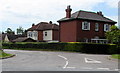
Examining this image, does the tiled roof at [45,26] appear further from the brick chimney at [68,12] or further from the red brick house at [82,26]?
the brick chimney at [68,12]

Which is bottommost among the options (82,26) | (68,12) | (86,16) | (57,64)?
(57,64)

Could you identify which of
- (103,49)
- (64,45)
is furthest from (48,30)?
(103,49)

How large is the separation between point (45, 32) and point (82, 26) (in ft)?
68.4

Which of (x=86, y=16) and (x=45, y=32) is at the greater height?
(x=86, y=16)

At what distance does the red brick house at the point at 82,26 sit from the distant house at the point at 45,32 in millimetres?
12449

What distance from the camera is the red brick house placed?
39812 mm

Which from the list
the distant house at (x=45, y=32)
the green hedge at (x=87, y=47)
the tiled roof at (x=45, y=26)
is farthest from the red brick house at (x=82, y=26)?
the tiled roof at (x=45, y=26)

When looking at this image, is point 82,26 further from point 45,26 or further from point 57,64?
point 57,64

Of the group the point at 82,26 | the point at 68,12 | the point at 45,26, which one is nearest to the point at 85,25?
the point at 82,26

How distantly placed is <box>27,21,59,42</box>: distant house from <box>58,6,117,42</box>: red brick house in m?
12.4

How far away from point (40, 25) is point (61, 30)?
20.2 m

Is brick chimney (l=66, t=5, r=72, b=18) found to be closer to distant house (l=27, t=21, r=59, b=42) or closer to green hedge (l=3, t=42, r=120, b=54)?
green hedge (l=3, t=42, r=120, b=54)

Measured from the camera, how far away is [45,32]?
194ft

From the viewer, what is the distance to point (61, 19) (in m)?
44.8
